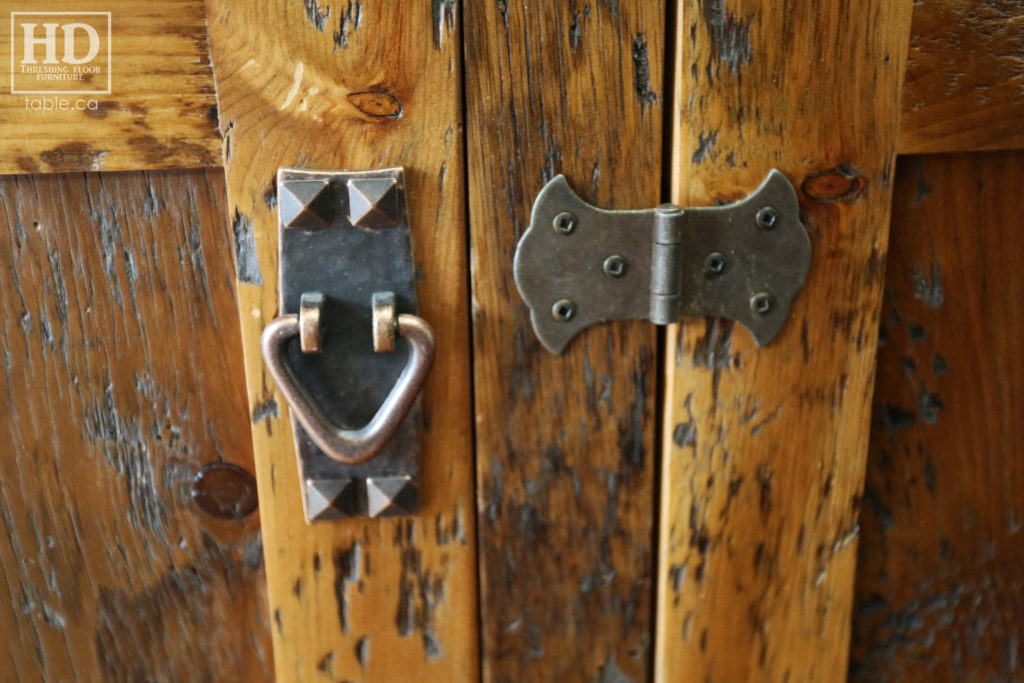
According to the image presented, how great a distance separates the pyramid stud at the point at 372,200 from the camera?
0.46 m

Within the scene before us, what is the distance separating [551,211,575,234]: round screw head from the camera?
0.48 metres

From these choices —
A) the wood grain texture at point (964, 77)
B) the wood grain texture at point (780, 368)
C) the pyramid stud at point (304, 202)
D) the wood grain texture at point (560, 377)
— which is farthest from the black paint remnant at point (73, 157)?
the wood grain texture at point (964, 77)

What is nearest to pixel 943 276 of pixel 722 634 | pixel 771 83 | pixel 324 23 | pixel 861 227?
pixel 861 227

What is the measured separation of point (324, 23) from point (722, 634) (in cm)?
50

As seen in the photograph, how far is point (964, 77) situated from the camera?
502 mm

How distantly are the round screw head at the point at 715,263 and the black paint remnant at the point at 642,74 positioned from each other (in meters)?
0.10

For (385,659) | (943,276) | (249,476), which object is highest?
(943,276)

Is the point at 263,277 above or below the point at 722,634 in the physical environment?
above

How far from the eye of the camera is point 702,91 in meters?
0.47

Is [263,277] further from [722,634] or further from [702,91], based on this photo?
[722,634]

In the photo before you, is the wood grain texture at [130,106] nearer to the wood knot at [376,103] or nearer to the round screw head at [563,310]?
the wood knot at [376,103]

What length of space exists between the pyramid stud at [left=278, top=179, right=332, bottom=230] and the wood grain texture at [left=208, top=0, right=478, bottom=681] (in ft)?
0.05

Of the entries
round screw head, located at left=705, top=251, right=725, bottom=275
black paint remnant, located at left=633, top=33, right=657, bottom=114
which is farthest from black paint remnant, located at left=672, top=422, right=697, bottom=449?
black paint remnant, located at left=633, top=33, right=657, bottom=114

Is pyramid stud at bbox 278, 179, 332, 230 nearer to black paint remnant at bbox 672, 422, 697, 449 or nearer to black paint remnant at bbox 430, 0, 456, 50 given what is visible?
black paint remnant at bbox 430, 0, 456, 50
